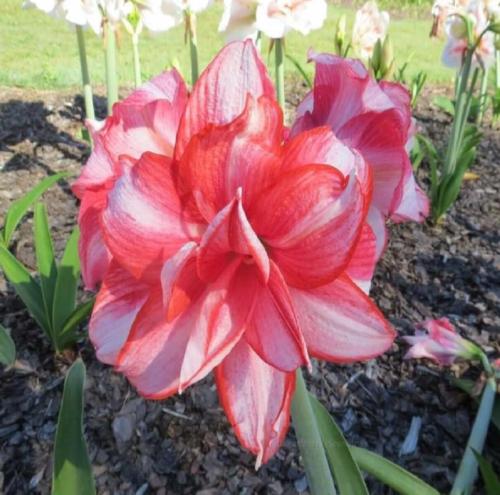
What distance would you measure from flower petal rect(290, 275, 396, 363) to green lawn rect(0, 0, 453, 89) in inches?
152

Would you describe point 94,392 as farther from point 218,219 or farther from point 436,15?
point 436,15

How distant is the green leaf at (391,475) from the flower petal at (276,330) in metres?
0.67

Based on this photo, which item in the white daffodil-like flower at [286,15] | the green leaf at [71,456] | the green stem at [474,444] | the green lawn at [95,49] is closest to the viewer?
the green leaf at [71,456]

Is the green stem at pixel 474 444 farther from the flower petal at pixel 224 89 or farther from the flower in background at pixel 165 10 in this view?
the flower in background at pixel 165 10

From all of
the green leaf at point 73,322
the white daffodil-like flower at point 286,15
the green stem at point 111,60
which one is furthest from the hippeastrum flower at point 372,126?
the green stem at point 111,60

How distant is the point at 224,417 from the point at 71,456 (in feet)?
2.02

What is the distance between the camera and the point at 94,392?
1.56 meters

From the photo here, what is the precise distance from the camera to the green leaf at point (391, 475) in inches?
43.4

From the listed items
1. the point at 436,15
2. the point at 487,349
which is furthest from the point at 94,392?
the point at 436,15

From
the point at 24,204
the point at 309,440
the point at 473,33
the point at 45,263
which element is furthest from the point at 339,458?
the point at 473,33

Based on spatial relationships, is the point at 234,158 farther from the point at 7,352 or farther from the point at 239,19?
the point at 239,19

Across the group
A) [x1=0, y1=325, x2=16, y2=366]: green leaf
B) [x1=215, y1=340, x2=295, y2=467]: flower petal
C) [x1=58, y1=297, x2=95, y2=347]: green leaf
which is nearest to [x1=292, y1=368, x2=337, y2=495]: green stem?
[x1=215, y1=340, x2=295, y2=467]: flower petal

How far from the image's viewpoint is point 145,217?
508 millimetres

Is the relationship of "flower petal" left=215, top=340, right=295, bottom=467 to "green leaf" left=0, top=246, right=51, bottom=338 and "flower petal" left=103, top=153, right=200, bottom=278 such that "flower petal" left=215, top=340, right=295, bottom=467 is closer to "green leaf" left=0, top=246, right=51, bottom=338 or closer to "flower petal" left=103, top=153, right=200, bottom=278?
"flower petal" left=103, top=153, right=200, bottom=278
